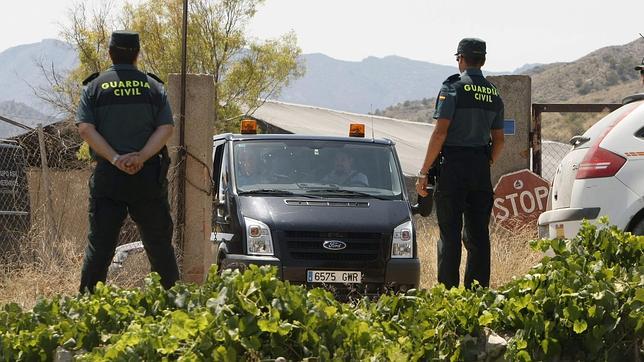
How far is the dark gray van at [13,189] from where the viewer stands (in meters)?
11.8

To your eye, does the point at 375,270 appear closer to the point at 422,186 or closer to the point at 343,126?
the point at 422,186

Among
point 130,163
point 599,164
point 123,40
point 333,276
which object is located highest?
point 123,40

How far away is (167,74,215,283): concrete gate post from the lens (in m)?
9.35

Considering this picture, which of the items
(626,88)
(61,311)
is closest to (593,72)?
(626,88)

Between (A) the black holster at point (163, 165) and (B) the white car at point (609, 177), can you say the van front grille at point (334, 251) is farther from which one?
(A) the black holster at point (163, 165)

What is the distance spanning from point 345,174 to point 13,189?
14.0ft

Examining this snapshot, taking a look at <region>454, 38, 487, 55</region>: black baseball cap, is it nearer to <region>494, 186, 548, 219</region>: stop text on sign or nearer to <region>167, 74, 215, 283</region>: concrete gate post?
<region>167, 74, 215, 283</region>: concrete gate post

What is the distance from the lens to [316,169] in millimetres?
9672

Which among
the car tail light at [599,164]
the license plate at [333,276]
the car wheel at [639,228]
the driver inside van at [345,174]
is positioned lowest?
the license plate at [333,276]

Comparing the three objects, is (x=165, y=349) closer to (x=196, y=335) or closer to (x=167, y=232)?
(x=196, y=335)

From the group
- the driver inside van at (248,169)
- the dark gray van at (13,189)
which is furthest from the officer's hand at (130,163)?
the dark gray van at (13,189)

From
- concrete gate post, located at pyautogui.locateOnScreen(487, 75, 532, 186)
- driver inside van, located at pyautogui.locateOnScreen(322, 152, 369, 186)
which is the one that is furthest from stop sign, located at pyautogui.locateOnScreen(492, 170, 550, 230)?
driver inside van, located at pyautogui.locateOnScreen(322, 152, 369, 186)

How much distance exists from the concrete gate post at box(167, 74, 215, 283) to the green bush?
15.6 feet

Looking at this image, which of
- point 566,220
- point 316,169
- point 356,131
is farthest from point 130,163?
point 356,131
